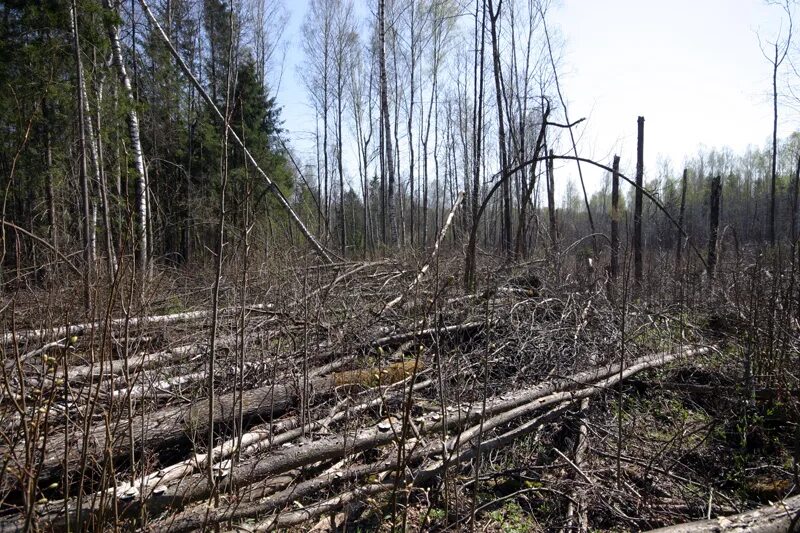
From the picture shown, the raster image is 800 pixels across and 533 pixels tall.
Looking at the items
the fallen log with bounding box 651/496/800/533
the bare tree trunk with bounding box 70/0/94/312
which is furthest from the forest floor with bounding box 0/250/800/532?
the fallen log with bounding box 651/496/800/533

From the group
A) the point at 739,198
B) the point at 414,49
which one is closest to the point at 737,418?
the point at 414,49

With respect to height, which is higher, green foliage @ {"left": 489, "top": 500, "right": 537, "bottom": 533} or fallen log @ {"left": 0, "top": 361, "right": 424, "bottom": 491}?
fallen log @ {"left": 0, "top": 361, "right": 424, "bottom": 491}

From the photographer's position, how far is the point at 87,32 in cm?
849

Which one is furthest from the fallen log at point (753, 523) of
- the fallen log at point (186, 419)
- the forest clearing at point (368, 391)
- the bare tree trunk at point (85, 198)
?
the bare tree trunk at point (85, 198)

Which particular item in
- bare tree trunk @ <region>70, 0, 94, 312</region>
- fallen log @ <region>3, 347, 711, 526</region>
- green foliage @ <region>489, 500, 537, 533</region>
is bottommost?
green foliage @ <region>489, 500, 537, 533</region>

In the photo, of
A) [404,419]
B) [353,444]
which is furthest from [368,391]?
[404,419]

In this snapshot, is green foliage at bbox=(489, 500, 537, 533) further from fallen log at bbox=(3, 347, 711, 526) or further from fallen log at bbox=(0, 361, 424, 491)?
fallen log at bbox=(0, 361, 424, 491)

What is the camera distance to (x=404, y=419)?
162 centimetres

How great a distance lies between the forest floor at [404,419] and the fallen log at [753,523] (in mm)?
292

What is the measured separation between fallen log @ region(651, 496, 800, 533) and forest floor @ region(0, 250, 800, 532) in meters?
0.29

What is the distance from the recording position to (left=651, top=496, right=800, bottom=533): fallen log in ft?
6.90

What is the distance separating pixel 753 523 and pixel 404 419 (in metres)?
1.88

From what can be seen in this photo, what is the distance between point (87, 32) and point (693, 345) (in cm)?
1120

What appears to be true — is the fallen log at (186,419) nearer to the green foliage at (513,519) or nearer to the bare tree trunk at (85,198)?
the bare tree trunk at (85,198)
